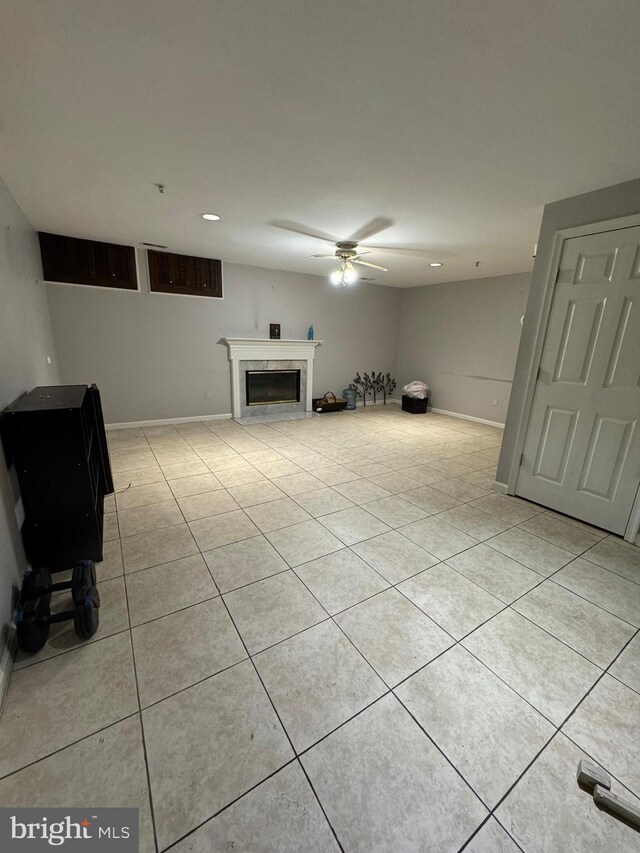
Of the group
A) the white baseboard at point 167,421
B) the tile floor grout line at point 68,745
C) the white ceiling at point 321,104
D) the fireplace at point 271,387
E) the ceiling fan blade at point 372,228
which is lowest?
the tile floor grout line at point 68,745

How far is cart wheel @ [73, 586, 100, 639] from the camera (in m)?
1.52

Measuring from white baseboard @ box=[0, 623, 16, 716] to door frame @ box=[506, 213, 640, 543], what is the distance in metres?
3.51

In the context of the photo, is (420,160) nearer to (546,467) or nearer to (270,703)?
(546,467)

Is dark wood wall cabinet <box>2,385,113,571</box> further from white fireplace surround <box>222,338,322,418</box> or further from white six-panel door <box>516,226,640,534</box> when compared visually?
white fireplace surround <box>222,338,322,418</box>

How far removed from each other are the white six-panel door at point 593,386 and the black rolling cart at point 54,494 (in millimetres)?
3295

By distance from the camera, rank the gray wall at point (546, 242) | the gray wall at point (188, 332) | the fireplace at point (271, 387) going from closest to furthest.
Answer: the gray wall at point (546, 242) → the gray wall at point (188, 332) → the fireplace at point (271, 387)

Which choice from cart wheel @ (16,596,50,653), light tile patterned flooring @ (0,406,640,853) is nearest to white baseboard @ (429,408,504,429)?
light tile patterned flooring @ (0,406,640,853)

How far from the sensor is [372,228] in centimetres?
329

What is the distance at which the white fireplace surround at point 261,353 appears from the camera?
5359mm

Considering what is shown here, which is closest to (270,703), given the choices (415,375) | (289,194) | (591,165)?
(289,194)

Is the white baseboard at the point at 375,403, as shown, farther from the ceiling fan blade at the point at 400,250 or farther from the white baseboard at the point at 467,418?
the ceiling fan blade at the point at 400,250

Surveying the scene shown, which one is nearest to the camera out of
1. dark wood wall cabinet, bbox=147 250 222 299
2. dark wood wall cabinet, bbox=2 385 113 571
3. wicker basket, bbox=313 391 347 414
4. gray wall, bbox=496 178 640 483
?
dark wood wall cabinet, bbox=2 385 113 571

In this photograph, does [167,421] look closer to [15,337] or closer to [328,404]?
[328,404]

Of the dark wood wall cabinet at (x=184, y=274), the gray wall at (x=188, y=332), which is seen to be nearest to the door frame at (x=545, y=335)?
the gray wall at (x=188, y=332)
